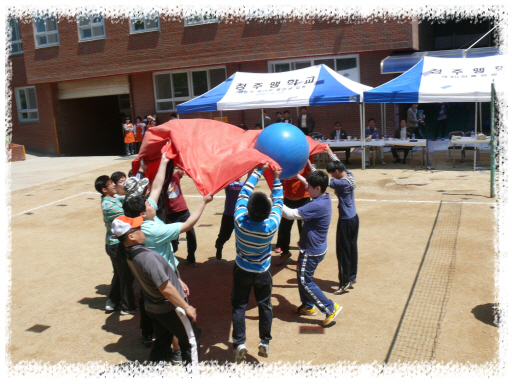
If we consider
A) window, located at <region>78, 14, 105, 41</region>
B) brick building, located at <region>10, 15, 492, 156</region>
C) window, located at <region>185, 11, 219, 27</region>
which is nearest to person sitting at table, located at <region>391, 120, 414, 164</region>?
brick building, located at <region>10, 15, 492, 156</region>

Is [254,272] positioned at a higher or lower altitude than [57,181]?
higher

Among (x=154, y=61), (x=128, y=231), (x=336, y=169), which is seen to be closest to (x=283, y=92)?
(x=154, y=61)

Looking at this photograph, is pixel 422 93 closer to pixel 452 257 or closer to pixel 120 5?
pixel 452 257

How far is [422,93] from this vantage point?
40.3 feet

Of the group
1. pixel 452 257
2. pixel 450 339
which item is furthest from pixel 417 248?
pixel 450 339

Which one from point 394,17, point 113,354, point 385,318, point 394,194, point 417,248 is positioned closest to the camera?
point 113,354

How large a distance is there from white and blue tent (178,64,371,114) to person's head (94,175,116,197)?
8821mm

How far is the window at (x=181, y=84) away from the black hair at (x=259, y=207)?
16946 millimetres

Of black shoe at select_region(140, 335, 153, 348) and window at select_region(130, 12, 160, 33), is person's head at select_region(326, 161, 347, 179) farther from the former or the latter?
window at select_region(130, 12, 160, 33)

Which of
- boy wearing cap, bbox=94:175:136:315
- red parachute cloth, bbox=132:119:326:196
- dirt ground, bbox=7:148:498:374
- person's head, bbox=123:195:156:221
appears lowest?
dirt ground, bbox=7:148:498:374

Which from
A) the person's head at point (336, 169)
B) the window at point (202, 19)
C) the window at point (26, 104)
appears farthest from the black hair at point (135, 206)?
the window at point (26, 104)

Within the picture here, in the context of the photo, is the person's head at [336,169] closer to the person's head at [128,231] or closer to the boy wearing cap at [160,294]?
the boy wearing cap at [160,294]

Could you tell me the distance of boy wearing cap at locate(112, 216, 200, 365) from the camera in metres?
3.63

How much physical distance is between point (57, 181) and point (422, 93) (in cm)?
1138
